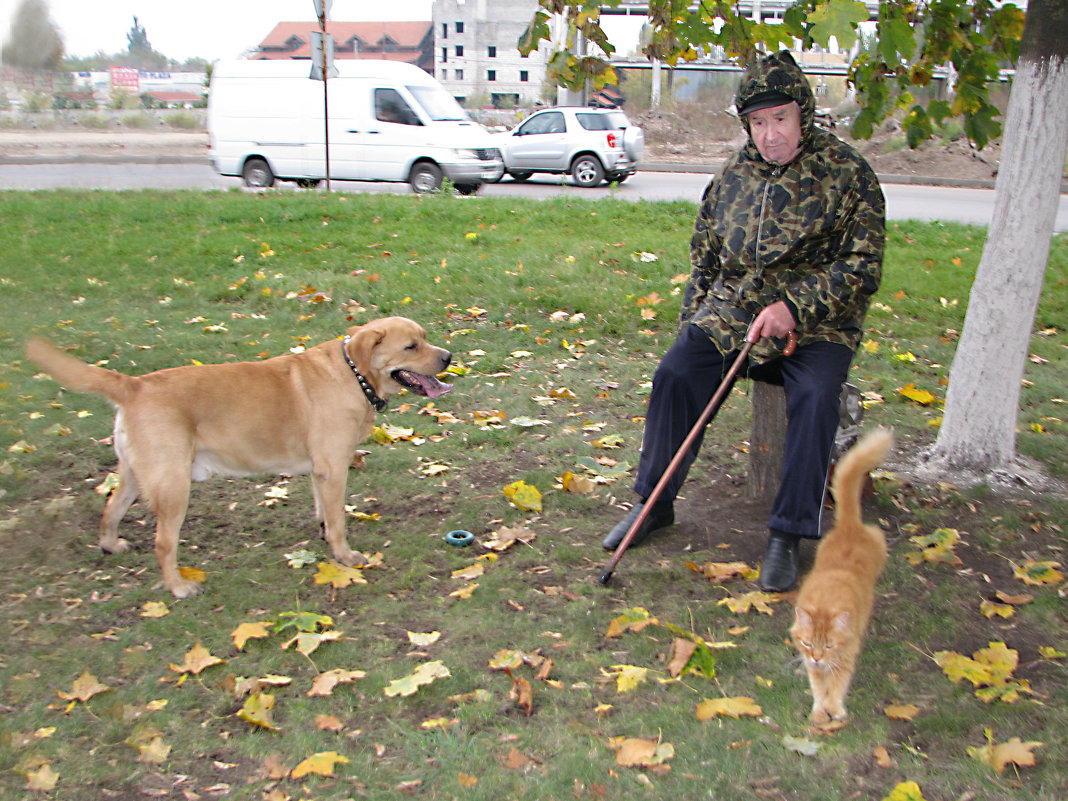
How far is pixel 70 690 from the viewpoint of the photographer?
10.2ft

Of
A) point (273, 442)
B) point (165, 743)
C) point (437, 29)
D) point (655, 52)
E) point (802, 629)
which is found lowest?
point (165, 743)

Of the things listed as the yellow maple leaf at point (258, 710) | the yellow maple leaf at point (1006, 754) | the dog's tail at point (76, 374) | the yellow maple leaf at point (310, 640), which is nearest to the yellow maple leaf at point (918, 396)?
the yellow maple leaf at point (1006, 754)

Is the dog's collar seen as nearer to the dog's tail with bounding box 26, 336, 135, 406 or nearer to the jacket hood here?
the dog's tail with bounding box 26, 336, 135, 406

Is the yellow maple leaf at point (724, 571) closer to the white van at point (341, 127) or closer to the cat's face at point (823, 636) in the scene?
the cat's face at point (823, 636)

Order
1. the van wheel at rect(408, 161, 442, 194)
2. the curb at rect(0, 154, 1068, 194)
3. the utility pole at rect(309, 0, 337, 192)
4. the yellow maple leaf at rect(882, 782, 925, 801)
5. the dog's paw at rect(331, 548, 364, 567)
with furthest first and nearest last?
the curb at rect(0, 154, 1068, 194)
the van wheel at rect(408, 161, 442, 194)
the utility pole at rect(309, 0, 337, 192)
the dog's paw at rect(331, 548, 364, 567)
the yellow maple leaf at rect(882, 782, 925, 801)

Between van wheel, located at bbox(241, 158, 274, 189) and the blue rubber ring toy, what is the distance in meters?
14.1

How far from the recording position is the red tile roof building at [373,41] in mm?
96438

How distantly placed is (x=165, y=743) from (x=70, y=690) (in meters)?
0.52

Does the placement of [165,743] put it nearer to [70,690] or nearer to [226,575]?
[70,690]

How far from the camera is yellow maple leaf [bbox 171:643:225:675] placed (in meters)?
3.25

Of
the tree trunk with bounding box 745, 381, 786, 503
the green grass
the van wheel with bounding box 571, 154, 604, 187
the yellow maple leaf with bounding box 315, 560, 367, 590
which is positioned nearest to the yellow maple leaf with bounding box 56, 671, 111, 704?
the green grass

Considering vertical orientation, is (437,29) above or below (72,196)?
above

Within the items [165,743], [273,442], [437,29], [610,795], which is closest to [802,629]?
[610,795]

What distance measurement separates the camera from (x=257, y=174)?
16.9 meters
